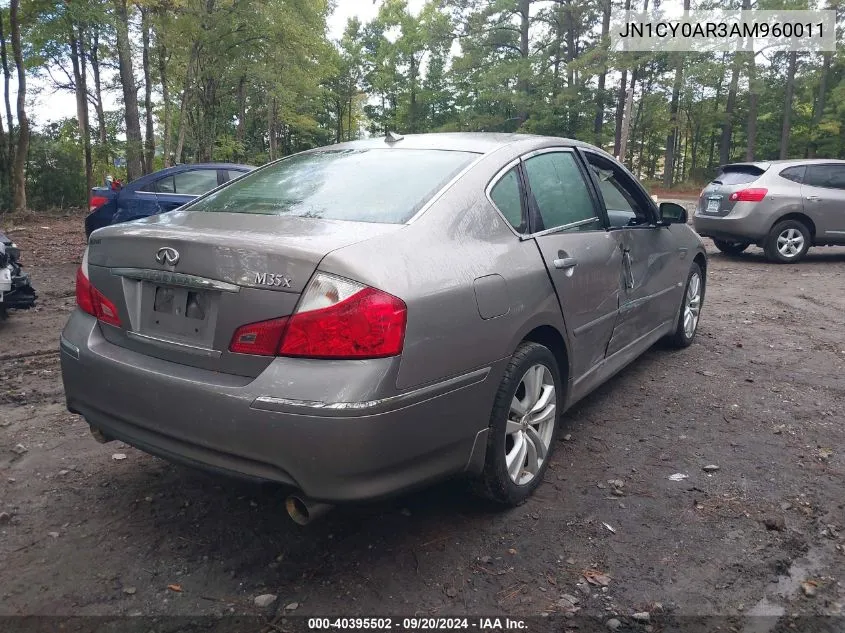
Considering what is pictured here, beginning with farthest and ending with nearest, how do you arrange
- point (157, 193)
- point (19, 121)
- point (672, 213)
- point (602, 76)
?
point (602, 76) → point (19, 121) → point (157, 193) → point (672, 213)

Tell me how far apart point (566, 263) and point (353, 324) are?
138 centimetres

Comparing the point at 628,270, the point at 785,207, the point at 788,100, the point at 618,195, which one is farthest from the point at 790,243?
the point at 788,100

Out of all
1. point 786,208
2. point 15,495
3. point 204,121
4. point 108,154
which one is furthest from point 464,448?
point 204,121

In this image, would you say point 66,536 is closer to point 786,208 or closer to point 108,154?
point 786,208

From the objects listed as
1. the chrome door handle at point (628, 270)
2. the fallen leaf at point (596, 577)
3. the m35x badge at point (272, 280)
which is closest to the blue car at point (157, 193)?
the chrome door handle at point (628, 270)

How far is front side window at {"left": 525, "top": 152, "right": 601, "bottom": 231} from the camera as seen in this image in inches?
130

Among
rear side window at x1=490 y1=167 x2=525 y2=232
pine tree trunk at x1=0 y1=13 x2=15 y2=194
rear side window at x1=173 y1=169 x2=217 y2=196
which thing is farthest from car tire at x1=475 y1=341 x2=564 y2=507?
pine tree trunk at x1=0 y1=13 x2=15 y2=194

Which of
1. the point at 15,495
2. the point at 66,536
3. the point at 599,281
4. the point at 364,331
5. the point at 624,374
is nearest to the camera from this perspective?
the point at 364,331

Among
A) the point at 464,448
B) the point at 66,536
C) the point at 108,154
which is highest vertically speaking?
the point at 108,154

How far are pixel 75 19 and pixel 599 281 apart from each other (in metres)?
14.6

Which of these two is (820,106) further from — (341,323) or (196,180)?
(341,323)

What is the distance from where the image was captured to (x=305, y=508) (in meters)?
2.30

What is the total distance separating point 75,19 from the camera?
14.0 m

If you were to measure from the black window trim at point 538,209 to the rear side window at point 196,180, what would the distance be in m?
7.18
